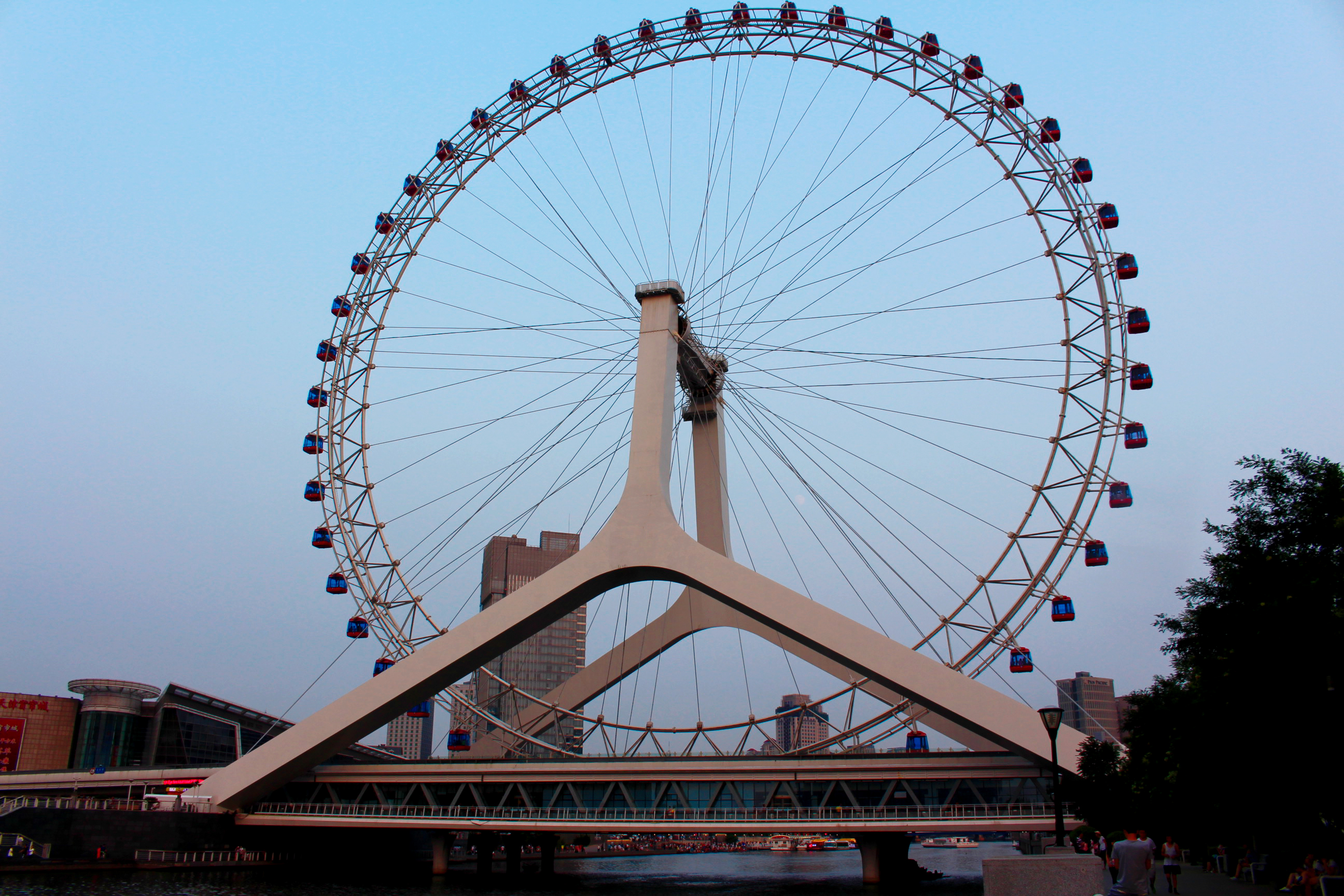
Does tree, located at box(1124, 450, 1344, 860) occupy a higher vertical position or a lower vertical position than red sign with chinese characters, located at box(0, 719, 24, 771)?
lower

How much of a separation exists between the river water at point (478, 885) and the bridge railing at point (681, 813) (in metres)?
2.06

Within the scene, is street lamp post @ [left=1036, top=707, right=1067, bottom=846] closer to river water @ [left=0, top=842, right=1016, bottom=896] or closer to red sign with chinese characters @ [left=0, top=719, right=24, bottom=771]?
river water @ [left=0, top=842, right=1016, bottom=896]

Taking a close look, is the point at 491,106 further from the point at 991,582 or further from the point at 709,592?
the point at 991,582

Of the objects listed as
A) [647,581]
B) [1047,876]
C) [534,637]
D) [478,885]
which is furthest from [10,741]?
[534,637]

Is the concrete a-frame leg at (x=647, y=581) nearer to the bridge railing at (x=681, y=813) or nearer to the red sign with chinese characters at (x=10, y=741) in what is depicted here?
the bridge railing at (x=681, y=813)

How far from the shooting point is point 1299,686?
14430mm

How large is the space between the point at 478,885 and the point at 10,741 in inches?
1516

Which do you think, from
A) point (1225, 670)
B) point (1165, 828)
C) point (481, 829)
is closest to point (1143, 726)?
point (1165, 828)

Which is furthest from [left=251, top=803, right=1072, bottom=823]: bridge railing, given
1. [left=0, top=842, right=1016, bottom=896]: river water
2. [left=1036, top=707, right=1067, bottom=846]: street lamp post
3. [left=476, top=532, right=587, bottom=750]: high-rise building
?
[left=476, top=532, right=587, bottom=750]: high-rise building

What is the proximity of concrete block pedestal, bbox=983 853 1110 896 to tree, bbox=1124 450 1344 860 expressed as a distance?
4468 millimetres

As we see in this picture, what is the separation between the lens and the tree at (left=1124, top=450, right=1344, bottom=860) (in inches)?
562

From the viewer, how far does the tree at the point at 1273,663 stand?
1428 centimetres

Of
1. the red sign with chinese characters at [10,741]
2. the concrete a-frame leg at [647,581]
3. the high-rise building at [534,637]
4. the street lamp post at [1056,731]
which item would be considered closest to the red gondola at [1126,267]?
the concrete a-frame leg at [647,581]

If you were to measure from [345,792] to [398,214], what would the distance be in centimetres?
2071
